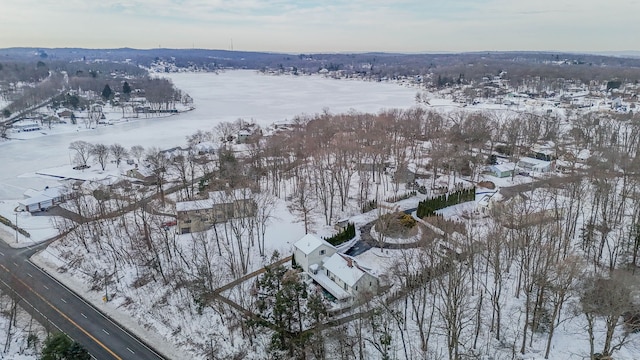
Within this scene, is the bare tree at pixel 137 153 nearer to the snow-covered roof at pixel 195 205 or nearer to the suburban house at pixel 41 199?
the suburban house at pixel 41 199

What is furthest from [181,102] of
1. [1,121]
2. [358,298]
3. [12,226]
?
[358,298]

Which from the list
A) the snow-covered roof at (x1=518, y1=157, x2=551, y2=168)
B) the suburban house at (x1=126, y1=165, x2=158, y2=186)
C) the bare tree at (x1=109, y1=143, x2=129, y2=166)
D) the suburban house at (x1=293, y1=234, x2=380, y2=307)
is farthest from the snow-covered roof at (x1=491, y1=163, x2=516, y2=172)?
the bare tree at (x1=109, y1=143, x2=129, y2=166)

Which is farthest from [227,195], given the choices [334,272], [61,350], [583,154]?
[583,154]

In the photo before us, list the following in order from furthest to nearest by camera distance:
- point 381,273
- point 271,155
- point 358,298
Result: point 271,155 → point 381,273 → point 358,298

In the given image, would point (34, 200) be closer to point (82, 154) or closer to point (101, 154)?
point (101, 154)

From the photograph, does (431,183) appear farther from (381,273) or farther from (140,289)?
(140,289)

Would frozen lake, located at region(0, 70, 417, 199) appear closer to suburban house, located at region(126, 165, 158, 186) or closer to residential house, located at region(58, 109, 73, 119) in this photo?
suburban house, located at region(126, 165, 158, 186)

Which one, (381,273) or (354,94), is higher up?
(354,94)
